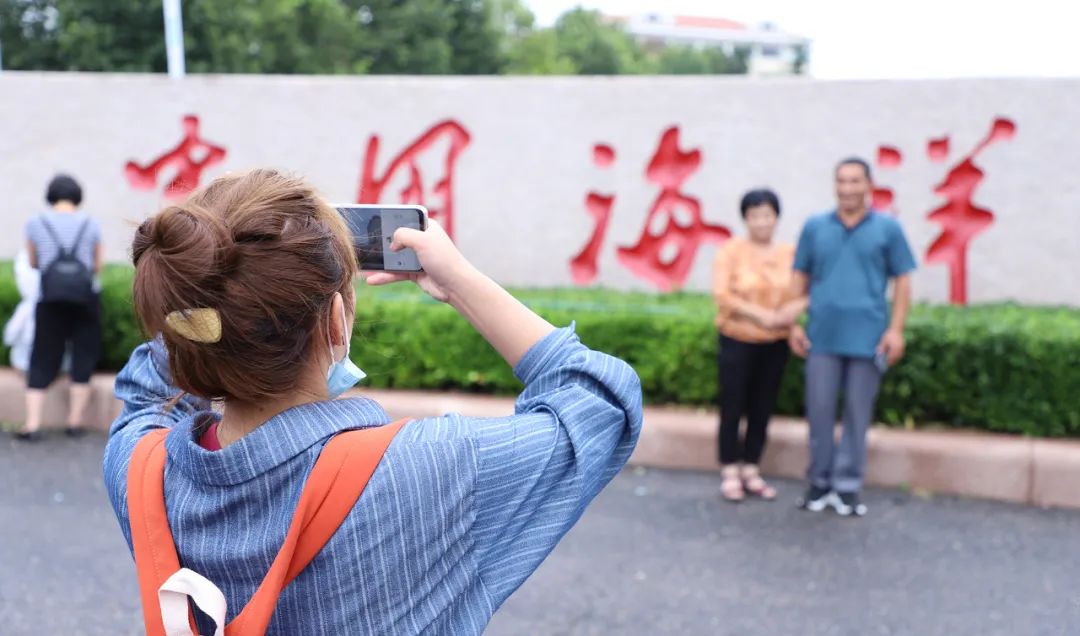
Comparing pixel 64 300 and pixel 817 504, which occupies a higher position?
pixel 64 300

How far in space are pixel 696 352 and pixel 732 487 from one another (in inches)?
A: 35.2

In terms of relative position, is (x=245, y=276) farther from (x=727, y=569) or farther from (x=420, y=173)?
(x=420, y=173)

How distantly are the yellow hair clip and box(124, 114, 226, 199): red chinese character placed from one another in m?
7.64

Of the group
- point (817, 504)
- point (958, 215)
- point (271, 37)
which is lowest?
point (817, 504)

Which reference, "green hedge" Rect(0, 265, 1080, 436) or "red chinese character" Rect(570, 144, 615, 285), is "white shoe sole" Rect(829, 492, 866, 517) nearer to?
"green hedge" Rect(0, 265, 1080, 436)

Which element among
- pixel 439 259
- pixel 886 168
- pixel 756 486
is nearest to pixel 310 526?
pixel 439 259

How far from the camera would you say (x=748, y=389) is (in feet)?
16.6

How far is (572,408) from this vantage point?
1199mm

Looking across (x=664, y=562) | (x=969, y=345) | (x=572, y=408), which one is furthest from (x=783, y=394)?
(x=572, y=408)

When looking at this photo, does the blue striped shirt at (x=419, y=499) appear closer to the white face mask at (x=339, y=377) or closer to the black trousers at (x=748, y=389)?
the white face mask at (x=339, y=377)

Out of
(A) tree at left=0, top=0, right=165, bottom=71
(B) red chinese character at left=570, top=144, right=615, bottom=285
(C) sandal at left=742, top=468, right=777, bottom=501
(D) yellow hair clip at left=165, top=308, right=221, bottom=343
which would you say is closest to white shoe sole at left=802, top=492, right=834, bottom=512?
(C) sandal at left=742, top=468, right=777, bottom=501

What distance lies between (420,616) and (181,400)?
48 cm

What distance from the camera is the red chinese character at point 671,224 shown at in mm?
7262

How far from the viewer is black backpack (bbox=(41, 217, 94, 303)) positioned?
18.8ft
